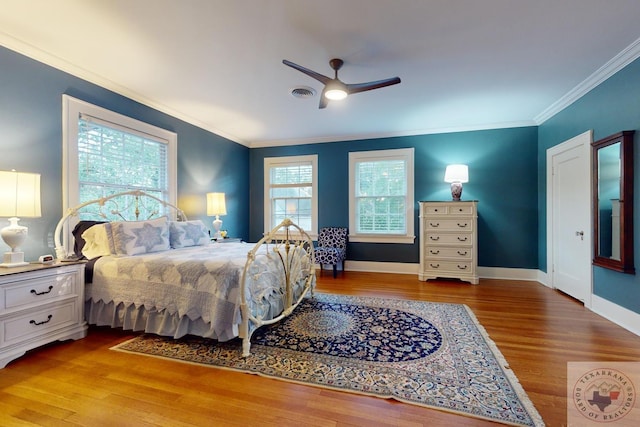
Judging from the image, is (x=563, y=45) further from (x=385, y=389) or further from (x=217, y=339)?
(x=217, y=339)

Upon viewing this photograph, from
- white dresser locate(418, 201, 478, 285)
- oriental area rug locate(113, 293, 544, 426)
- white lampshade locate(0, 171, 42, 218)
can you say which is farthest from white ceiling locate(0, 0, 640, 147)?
oriental area rug locate(113, 293, 544, 426)

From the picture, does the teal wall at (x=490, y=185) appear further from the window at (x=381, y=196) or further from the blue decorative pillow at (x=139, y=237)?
the blue decorative pillow at (x=139, y=237)

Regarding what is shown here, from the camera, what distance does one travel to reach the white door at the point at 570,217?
347 cm

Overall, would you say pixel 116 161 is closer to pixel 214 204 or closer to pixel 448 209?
pixel 214 204

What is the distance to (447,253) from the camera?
472 centimetres

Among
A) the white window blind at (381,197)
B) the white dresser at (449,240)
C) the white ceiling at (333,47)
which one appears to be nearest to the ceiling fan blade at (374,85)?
the white ceiling at (333,47)

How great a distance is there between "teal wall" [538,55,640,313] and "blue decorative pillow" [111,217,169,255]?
4.77 metres

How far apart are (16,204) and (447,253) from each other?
5163 millimetres

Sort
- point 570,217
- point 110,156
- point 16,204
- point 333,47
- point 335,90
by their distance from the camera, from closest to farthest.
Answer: point 16,204 → point 333,47 → point 335,90 → point 110,156 → point 570,217

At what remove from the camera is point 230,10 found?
2141 millimetres

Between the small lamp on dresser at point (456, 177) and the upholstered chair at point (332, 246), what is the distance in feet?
6.63

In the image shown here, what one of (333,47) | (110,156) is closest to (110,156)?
(110,156)

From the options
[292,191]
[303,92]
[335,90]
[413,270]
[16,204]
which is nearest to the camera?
[16,204]

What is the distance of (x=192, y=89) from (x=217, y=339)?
2.88 m
